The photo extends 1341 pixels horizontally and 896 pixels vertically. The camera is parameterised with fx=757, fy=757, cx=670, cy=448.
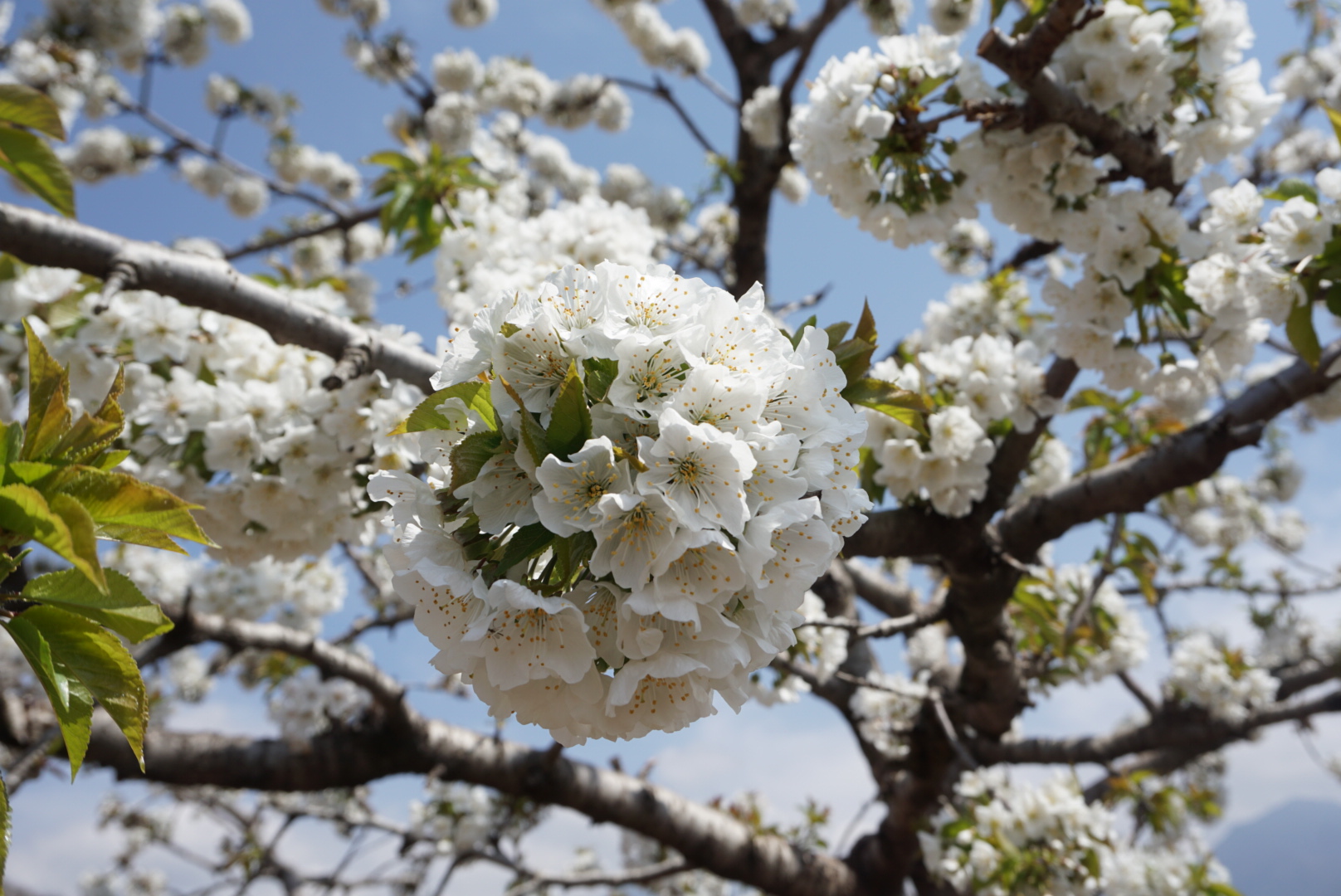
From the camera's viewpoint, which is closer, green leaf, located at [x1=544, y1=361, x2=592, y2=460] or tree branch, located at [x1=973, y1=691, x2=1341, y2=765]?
green leaf, located at [x1=544, y1=361, x2=592, y2=460]

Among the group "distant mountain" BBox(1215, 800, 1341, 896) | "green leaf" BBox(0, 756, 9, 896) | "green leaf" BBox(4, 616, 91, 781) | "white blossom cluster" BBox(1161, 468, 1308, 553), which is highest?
"distant mountain" BBox(1215, 800, 1341, 896)

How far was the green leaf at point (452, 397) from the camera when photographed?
104 centimetres

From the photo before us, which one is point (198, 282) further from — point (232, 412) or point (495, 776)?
point (495, 776)

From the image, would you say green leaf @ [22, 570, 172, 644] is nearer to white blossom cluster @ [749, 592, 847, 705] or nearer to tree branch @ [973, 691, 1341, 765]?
white blossom cluster @ [749, 592, 847, 705]

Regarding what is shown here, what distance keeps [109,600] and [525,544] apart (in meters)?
0.58

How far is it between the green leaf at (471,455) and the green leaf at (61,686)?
58 cm

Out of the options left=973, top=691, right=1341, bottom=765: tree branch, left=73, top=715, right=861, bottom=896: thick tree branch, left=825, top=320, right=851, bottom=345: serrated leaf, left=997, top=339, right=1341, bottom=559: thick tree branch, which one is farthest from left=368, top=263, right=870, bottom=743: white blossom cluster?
left=973, top=691, right=1341, bottom=765: tree branch

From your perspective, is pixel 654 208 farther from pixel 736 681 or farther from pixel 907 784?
pixel 736 681

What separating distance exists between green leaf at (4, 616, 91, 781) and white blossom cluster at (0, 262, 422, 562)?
1135 millimetres


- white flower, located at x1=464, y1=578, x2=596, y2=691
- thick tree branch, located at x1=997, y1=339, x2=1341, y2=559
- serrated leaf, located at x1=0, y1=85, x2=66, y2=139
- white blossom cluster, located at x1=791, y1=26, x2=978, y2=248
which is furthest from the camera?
thick tree branch, located at x1=997, y1=339, x2=1341, y2=559

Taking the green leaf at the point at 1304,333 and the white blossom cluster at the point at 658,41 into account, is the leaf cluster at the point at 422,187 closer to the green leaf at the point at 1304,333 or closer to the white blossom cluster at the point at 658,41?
the green leaf at the point at 1304,333

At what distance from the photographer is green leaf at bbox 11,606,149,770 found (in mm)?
1052

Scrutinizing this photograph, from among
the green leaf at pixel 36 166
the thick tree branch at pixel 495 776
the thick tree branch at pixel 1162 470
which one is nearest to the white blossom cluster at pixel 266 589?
the thick tree branch at pixel 495 776

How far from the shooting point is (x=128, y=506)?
1029 mm
